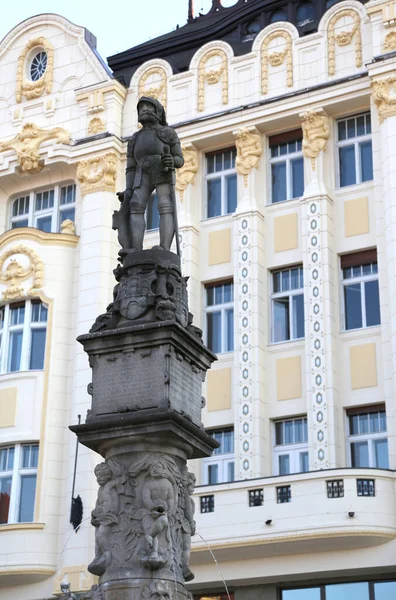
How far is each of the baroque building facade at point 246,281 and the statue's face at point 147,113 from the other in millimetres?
10889

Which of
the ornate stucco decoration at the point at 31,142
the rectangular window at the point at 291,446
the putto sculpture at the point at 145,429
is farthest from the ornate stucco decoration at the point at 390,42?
the putto sculpture at the point at 145,429

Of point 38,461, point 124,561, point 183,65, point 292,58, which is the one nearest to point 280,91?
point 292,58

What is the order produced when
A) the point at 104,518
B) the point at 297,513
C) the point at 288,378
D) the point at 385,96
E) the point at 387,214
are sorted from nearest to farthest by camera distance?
the point at 104,518 < the point at 297,513 < the point at 387,214 < the point at 288,378 < the point at 385,96

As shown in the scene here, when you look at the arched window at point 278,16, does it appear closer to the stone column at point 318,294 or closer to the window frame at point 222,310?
the stone column at point 318,294

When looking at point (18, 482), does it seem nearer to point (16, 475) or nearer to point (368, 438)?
point (16, 475)

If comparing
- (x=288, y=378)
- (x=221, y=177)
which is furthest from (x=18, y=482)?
(x=221, y=177)

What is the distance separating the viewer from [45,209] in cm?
3212

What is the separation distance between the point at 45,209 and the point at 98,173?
226 cm

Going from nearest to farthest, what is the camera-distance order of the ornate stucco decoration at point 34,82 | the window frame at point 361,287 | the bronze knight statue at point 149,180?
the bronze knight statue at point 149,180
the window frame at point 361,287
the ornate stucco decoration at point 34,82

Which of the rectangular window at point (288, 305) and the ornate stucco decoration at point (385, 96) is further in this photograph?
the rectangular window at point (288, 305)

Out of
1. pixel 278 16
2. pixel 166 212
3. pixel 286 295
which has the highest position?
pixel 278 16

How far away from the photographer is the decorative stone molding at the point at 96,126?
103ft

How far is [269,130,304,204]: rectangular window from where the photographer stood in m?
28.6

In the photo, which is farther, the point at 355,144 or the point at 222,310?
the point at 222,310
